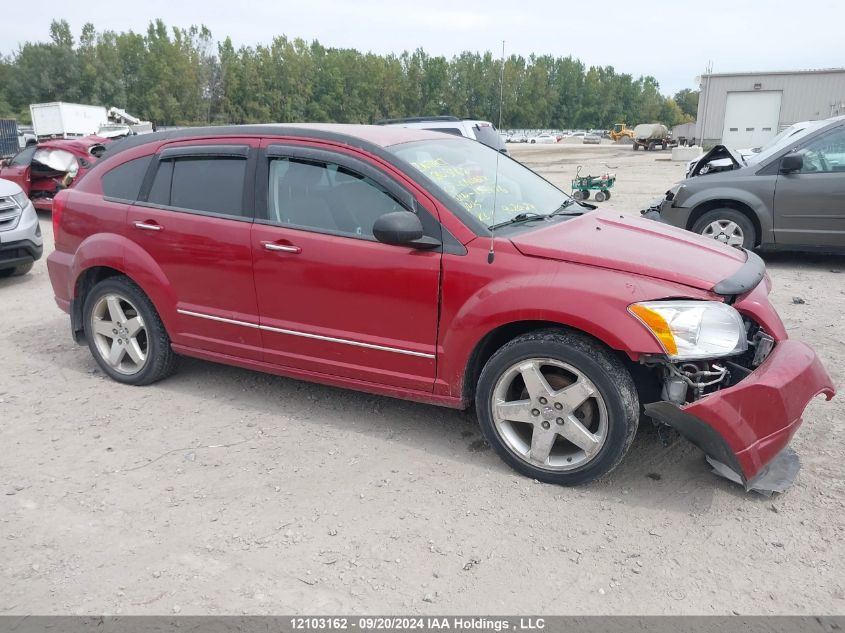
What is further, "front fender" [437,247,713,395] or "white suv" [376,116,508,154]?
"white suv" [376,116,508,154]

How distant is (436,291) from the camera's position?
351cm

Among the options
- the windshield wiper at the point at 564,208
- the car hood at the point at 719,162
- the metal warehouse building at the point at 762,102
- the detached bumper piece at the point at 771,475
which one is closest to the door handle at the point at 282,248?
the windshield wiper at the point at 564,208

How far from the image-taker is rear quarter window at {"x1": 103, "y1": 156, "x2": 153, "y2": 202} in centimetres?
463

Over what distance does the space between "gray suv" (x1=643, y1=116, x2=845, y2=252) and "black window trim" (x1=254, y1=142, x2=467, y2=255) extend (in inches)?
207

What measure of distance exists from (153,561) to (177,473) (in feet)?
2.56

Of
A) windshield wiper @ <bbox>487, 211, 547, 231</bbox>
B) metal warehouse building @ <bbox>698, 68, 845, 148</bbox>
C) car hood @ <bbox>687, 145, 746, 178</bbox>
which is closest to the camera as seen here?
windshield wiper @ <bbox>487, 211, 547, 231</bbox>

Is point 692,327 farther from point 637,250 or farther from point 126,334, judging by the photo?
point 126,334

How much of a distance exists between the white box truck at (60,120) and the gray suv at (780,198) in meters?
31.1

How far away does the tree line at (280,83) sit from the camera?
67562 mm

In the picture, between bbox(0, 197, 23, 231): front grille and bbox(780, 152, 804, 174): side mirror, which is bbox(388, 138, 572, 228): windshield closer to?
bbox(780, 152, 804, 174): side mirror

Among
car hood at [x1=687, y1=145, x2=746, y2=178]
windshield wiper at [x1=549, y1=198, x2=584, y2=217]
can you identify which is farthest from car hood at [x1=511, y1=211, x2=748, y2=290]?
car hood at [x1=687, y1=145, x2=746, y2=178]

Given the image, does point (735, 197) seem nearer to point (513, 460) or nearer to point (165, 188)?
point (513, 460)

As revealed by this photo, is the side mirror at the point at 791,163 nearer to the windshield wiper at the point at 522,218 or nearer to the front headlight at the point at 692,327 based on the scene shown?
the windshield wiper at the point at 522,218

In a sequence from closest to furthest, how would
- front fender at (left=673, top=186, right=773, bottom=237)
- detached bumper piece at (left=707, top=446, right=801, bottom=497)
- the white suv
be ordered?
detached bumper piece at (left=707, top=446, right=801, bottom=497) < front fender at (left=673, top=186, right=773, bottom=237) < the white suv
